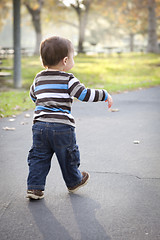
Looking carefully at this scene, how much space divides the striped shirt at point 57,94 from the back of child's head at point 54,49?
11 centimetres

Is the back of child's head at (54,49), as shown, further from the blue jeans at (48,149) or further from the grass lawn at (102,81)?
→ the grass lawn at (102,81)

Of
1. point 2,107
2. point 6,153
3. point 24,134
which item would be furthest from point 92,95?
point 2,107

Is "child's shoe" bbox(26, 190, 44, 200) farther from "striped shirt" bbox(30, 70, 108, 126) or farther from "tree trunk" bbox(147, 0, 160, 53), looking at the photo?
"tree trunk" bbox(147, 0, 160, 53)

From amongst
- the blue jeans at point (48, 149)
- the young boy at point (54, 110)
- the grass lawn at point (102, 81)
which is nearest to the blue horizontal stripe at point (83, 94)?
the young boy at point (54, 110)

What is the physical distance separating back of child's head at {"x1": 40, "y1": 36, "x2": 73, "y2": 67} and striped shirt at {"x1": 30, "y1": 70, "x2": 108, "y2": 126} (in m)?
0.11

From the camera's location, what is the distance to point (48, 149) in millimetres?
3514

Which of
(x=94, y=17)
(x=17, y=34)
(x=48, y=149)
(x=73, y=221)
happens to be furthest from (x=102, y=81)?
(x=94, y=17)

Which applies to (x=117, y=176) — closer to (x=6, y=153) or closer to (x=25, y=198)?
(x=25, y=198)

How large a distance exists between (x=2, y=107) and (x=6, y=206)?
519 cm

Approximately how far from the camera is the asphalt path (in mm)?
2971

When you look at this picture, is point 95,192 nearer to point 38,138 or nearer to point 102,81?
point 38,138

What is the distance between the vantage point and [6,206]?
3418 millimetres

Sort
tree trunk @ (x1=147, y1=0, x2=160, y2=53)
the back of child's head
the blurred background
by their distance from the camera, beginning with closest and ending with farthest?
the back of child's head < tree trunk @ (x1=147, y1=0, x2=160, y2=53) < the blurred background

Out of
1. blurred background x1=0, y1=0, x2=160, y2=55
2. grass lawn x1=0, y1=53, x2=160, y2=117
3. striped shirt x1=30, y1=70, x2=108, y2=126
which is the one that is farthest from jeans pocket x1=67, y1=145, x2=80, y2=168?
blurred background x1=0, y1=0, x2=160, y2=55
